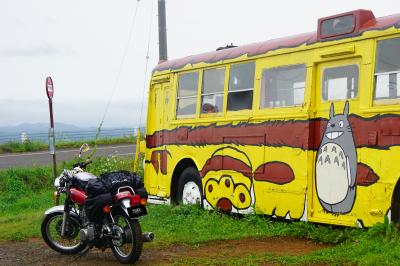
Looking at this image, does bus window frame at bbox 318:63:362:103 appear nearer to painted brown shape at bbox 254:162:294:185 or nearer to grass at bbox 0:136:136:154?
painted brown shape at bbox 254:162:294:185

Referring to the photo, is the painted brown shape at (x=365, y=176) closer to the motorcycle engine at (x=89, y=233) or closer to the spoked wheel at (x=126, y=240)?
the spoked wheel at (x=126, y=240)

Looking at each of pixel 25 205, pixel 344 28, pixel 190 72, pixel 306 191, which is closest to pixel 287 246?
pixel 306 191

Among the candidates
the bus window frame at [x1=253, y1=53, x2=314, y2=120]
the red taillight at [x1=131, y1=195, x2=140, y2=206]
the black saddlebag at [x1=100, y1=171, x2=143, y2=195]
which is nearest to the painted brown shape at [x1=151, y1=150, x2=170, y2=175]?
the bus window frame at [x1=253, y1=53, x2=314, y2=120]

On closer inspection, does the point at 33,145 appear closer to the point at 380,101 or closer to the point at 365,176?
the point at 365,176

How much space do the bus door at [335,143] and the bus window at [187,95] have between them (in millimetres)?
3116

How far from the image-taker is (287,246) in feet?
27.5

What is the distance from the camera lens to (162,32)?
1800cm

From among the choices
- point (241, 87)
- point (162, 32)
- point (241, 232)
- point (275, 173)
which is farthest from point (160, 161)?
point (162, 32)

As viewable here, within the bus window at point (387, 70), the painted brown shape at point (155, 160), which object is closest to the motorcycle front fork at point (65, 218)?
the painted brown shape at point (155, 160)

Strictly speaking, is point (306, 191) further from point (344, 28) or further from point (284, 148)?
point (344, 28)

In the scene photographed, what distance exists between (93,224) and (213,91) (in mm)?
4018

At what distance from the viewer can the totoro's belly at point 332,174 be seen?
8.45 m

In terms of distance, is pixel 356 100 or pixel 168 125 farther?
pixel 168 125

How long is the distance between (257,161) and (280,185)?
67 cm
